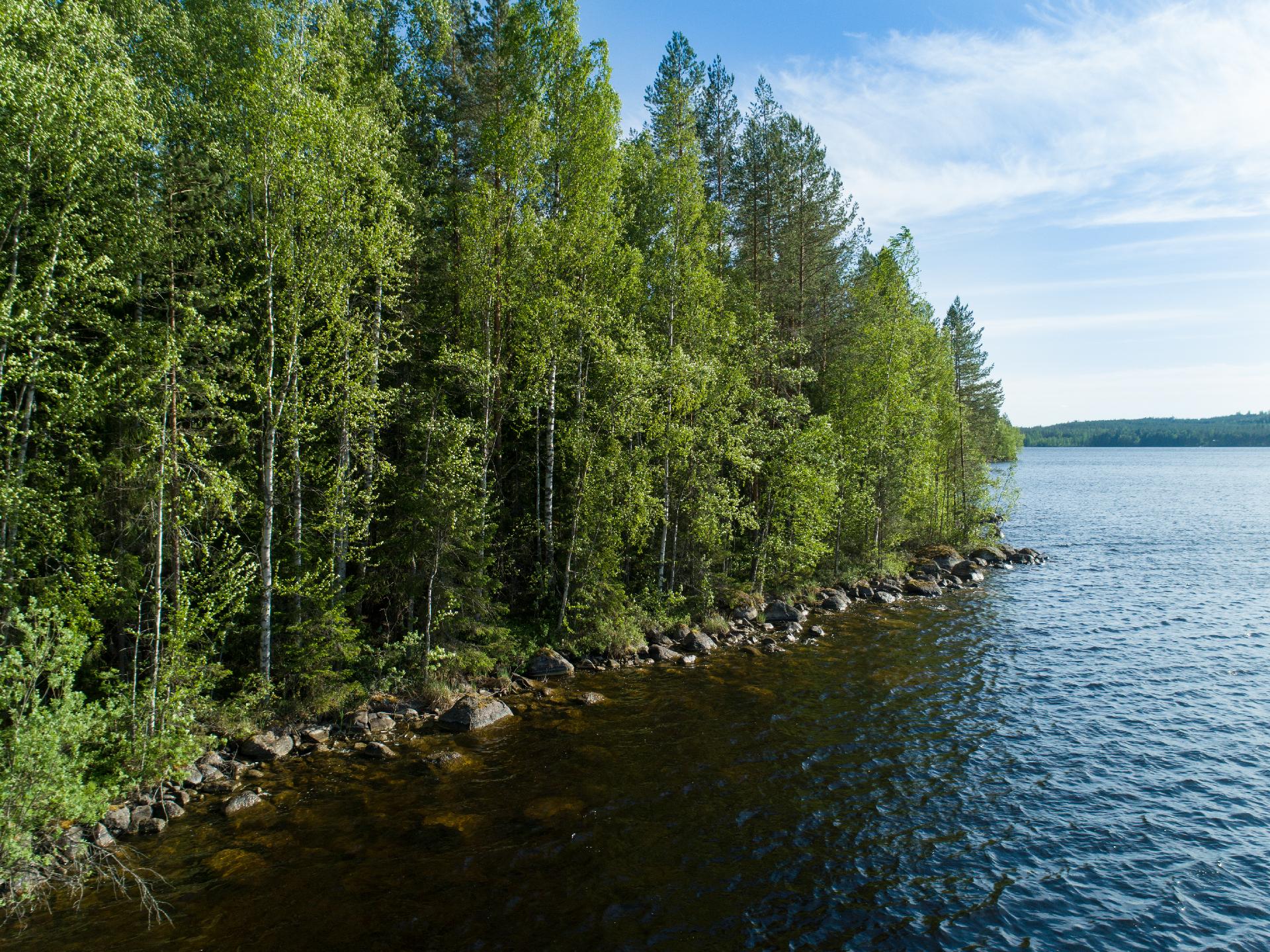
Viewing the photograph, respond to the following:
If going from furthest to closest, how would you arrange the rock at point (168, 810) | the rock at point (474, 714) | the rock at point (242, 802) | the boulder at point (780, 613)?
the boulder at point (780, 613), the rock at point (474, 714), the rock at point (242, 802), the rock at point (168, 810)

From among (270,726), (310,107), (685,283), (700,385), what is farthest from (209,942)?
(685,283)

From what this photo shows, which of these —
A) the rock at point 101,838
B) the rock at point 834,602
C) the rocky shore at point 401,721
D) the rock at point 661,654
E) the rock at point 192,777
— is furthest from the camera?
the rock at point 834,602

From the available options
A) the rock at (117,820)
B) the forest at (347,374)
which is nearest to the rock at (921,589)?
the forest at (347,374)

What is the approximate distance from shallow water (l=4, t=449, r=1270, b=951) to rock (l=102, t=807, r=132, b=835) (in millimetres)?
977

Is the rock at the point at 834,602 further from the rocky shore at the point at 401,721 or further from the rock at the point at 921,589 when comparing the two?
the rock at the point at 921,589

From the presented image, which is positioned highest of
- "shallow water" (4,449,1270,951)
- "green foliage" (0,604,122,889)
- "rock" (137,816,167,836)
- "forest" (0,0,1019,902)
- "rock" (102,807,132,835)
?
"forest" (0,0,1019,902)

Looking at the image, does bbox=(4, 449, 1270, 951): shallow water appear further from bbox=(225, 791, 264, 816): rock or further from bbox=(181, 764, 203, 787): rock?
bbox=(181, 764, 203, 787): rock

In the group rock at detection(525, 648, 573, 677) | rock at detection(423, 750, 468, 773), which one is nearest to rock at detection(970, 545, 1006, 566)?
rock at detection(525, 648, 573, 677)

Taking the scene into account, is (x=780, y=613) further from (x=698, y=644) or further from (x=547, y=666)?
(x=547, y=666)

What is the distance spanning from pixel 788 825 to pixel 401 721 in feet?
33.6

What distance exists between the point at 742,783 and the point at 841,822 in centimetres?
222

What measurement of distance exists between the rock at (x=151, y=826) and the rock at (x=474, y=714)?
624 centimetres

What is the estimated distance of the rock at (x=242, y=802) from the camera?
507 inches

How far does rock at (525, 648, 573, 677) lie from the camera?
20.8 meters
